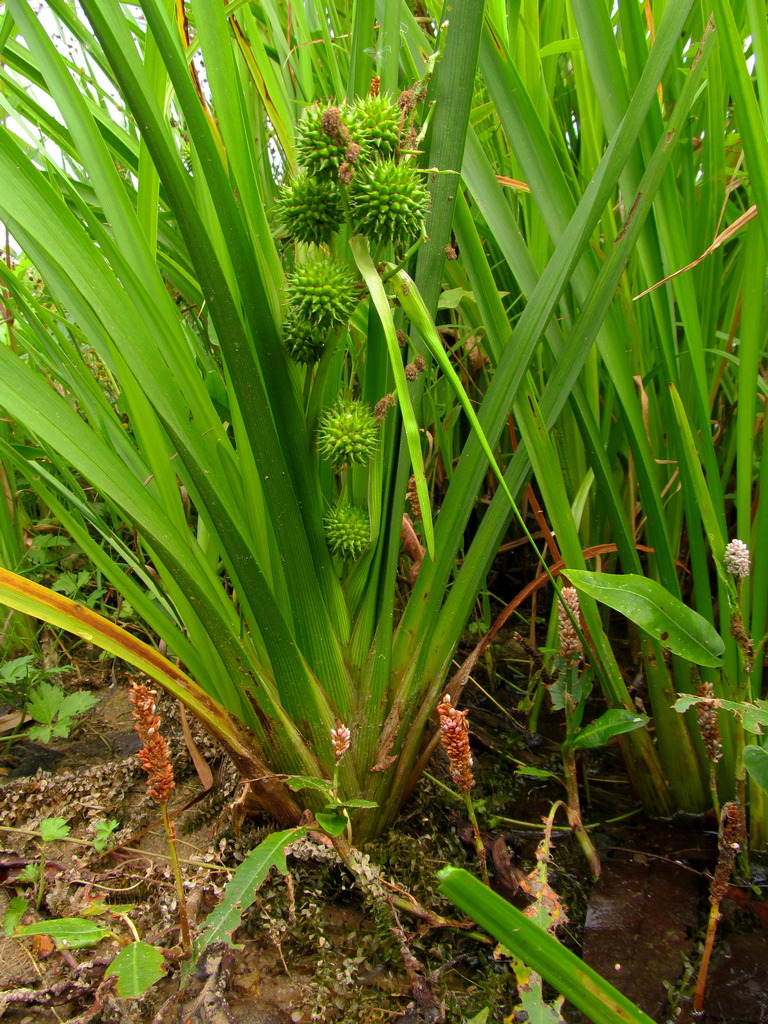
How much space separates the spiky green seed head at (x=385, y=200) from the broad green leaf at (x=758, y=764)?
0.62m

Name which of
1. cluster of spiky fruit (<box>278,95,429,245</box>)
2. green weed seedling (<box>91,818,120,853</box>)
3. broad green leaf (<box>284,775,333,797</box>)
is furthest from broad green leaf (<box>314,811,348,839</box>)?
cluster of spiky fruit (<box>278,95,429,245</box>)

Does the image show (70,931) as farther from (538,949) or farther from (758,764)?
(758,764)

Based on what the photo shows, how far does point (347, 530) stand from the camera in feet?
2.69

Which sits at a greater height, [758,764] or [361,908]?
[758,764]

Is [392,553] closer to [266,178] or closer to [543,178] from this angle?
[543,178]

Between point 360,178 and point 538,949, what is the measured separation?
0.68 metres

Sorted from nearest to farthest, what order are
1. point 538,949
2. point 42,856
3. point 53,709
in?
point 538,949
point 42,856
point 53,709

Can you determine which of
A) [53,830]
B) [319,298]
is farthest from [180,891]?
[319,298]

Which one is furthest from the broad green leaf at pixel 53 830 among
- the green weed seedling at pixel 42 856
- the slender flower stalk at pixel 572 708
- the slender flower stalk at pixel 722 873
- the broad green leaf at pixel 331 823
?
the slender flower stalk at pixel 722 873

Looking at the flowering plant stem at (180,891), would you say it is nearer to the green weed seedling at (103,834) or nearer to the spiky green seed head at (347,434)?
the green weed seedling at (103,834)

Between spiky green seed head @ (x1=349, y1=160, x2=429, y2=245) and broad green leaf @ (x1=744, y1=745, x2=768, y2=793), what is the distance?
0.62 meters

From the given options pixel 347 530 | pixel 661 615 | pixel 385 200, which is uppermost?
pixel 385 200

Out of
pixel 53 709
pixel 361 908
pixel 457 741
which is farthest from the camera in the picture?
pixel 53 709

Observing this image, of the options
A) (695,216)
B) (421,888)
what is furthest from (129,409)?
(695,216)
